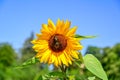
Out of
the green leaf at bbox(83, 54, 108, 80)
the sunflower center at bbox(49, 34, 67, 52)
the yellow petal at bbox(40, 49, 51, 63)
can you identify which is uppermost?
the sunflower center at bbox(49, 34, 67, 52)

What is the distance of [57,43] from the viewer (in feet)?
6.77

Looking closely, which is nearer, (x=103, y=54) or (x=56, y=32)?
(x=56, y=32)

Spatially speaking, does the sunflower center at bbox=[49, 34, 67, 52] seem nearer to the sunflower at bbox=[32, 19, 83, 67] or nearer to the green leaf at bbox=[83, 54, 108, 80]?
the sunflower at bbox=[32, 19, 83, 67]

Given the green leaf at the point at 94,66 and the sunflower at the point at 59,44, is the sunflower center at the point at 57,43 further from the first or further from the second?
the green leaf at the point at 94,66

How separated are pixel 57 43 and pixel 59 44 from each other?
2cm

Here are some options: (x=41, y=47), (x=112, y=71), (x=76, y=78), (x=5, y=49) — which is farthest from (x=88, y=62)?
(x=5, y=49)

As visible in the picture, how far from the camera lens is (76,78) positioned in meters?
2.06

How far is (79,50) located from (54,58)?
5.4 inches

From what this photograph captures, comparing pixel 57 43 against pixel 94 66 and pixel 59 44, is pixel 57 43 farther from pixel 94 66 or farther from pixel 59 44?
pixel 94 66

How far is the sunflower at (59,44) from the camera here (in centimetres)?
189

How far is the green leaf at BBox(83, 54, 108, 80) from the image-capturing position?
1960 millimetres

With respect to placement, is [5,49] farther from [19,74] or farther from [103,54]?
[19,74]

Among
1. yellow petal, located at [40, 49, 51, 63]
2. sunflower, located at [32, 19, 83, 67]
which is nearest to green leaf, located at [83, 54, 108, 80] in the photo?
sunflower, located at [32, 19, 83, 67]

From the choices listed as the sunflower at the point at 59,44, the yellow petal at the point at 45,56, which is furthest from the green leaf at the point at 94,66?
the yellow petal at the point at 45,56
